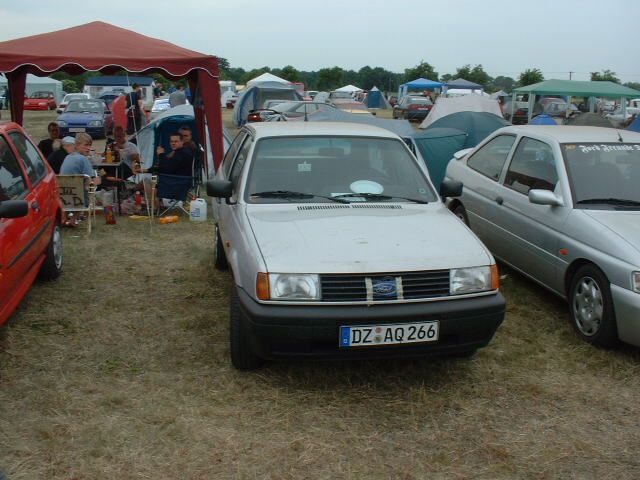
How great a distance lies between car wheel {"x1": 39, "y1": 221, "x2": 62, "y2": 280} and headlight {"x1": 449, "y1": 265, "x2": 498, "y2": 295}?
380cm

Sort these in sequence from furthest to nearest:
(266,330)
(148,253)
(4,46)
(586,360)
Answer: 1. (4,46)
2. (148,253)
3. (586,360)
4. (266,330)

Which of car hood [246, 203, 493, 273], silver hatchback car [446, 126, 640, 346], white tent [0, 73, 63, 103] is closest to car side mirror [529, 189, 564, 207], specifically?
silver hatchback car [446, 126, 640, 346]

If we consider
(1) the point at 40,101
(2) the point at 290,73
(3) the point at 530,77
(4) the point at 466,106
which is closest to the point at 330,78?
(2) the point at 290,73

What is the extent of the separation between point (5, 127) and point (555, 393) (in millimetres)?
4643

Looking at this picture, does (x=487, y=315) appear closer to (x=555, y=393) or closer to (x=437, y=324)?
(x=437, y=324)

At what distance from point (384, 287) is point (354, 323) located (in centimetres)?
26

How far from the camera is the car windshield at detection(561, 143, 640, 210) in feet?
16.0

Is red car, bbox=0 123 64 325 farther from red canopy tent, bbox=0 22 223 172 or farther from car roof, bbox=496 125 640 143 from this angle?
car roof, bbox=496 125 640 143

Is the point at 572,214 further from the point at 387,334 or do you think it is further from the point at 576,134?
the point at 387,334

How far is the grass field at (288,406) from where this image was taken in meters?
3.08

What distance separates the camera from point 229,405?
361 centimetres

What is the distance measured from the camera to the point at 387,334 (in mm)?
3451

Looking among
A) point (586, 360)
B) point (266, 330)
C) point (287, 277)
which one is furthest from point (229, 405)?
point (586, 360)

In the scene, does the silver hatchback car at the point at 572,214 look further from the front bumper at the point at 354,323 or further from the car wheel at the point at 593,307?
the front bumper at the point at 354,323
